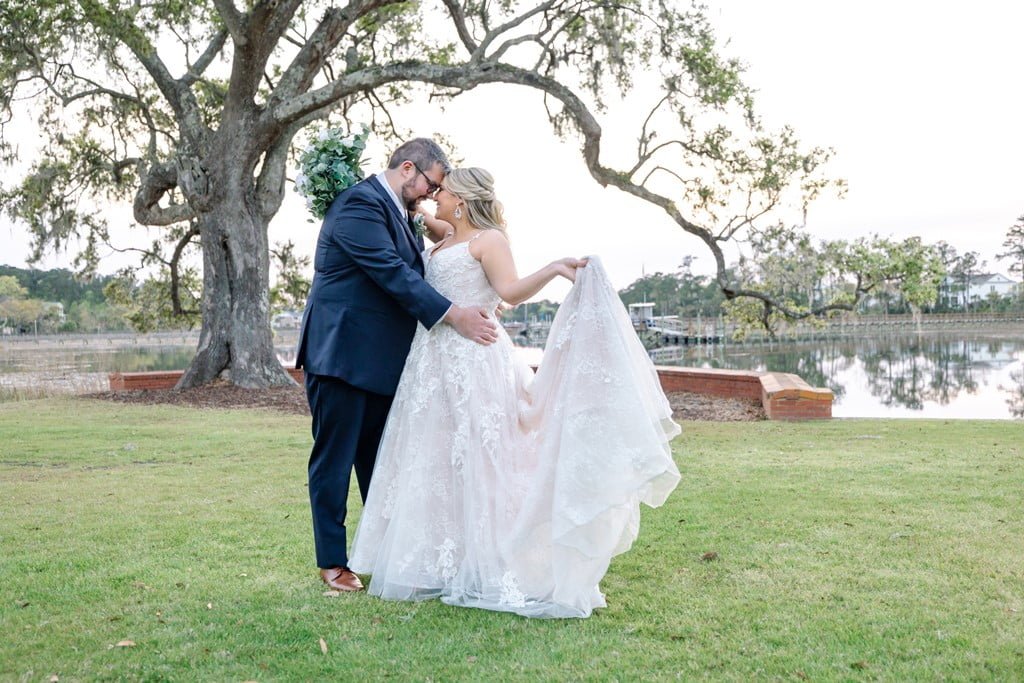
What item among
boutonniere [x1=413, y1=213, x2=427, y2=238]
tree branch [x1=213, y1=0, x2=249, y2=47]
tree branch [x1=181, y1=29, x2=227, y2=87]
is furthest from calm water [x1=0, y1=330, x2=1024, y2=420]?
boutonniere [x1=413, y1=213, x2=427, y2=238]

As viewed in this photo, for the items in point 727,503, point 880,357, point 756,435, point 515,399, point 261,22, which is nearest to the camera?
point 515,399

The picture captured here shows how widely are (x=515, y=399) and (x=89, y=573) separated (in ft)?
7.52

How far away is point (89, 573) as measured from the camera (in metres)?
4.43

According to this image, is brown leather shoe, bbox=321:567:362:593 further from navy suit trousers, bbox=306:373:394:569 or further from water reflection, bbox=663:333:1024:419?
water reflection, bbox=663:333:1024:419

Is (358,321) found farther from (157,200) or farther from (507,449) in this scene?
(157,200)

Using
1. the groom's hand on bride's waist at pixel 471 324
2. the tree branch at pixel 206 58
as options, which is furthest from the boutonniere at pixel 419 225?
the tree branch at pixel 206 58

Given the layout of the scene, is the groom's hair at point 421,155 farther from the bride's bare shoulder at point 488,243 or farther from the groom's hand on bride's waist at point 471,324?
the groom's hand on bride's waist at point 471,324

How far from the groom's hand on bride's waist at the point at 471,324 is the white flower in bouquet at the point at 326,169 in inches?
35.1

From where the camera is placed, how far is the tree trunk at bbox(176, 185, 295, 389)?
15.9 metres

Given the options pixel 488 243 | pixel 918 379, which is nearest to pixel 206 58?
pixel 488 243

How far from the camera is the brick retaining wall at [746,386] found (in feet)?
36.7

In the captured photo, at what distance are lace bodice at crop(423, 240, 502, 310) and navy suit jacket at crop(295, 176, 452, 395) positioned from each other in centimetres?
10

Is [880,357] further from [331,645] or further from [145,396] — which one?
[331,645]

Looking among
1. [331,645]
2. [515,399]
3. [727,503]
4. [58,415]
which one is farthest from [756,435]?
[58,415]
